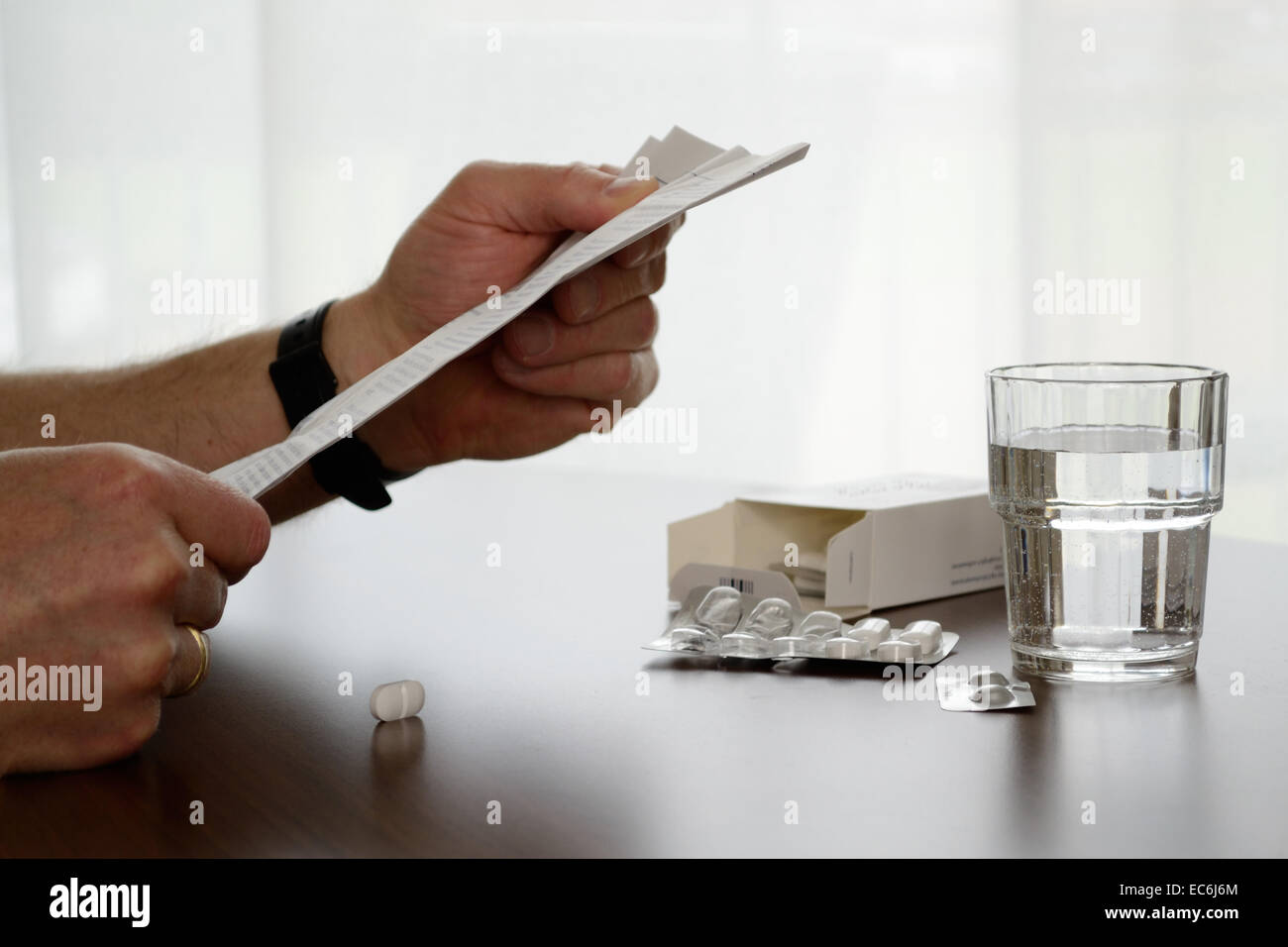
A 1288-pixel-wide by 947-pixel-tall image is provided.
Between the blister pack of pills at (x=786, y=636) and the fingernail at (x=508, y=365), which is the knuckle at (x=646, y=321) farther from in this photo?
the blister pack of pills at (x=786, y=636)

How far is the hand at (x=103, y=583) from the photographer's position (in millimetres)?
548

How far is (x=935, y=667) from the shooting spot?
68cm

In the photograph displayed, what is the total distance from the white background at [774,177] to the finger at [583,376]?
63.8 inches

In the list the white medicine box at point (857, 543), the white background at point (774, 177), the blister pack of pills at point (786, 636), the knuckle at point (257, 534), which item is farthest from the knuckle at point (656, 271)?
the white background at point (774, 177)

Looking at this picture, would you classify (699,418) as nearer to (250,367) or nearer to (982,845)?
(250,367)

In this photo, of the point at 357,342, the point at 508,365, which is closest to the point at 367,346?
the point at 357,342

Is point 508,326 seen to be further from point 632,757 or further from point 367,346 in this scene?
point 632,757

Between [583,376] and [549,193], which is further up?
[549,193]

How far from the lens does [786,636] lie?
72 centimetres

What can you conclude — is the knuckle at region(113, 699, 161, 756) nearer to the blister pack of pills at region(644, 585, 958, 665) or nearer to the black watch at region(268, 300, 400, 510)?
the blister pack of pills at region(644, 585, 958, 665)

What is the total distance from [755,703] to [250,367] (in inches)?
27.0

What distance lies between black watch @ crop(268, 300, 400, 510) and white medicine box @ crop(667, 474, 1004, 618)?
0.92ft

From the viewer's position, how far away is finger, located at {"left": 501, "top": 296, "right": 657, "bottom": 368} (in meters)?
1.06

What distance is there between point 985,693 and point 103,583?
403 millimetres
